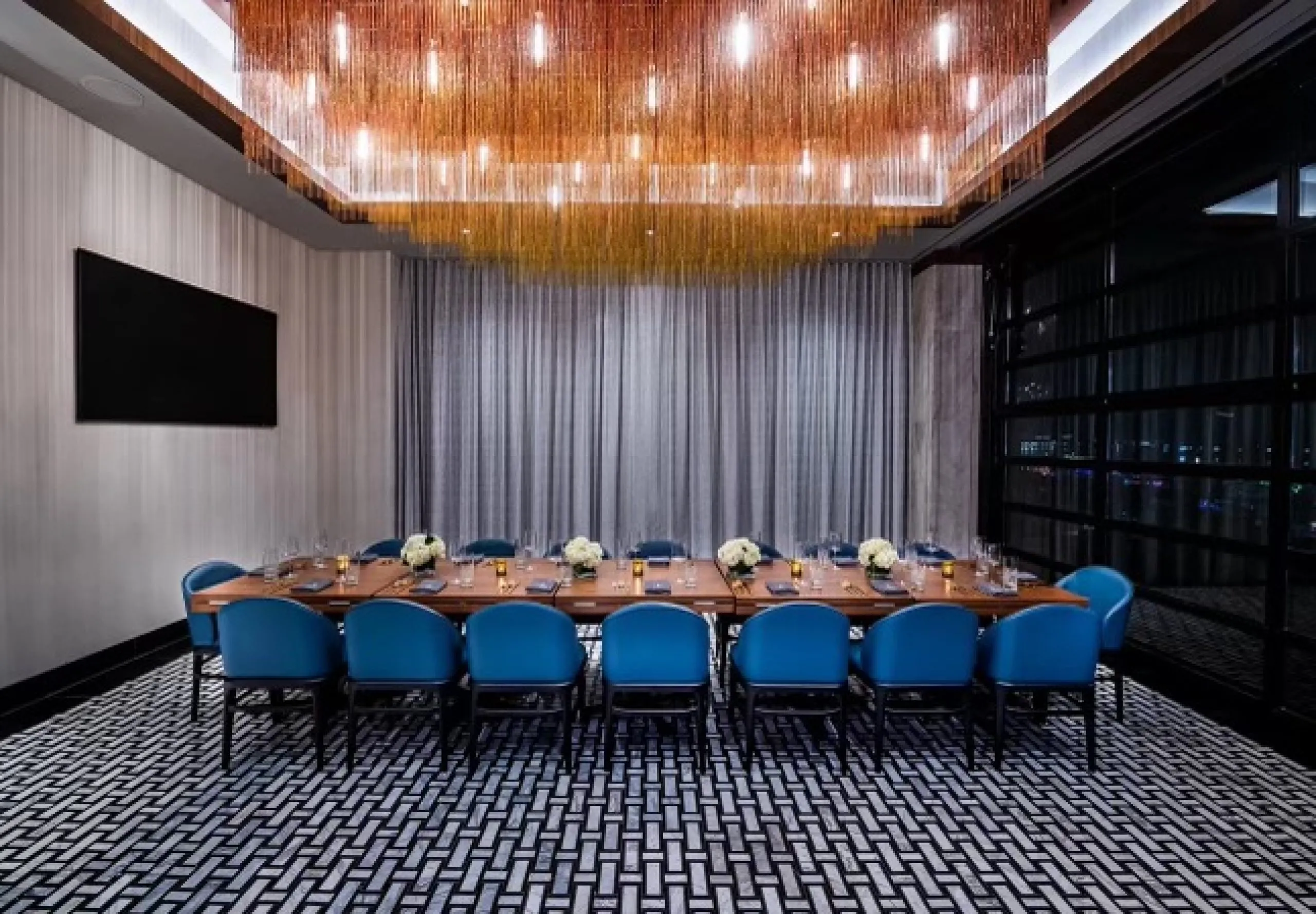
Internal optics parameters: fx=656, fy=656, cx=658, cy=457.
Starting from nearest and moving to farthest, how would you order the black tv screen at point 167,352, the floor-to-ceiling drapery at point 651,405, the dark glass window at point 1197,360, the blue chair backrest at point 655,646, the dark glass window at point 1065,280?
the blue chair backrest at point 655,646
the dark glass window at point 1197,360
the black tv screen at point 167,352
the dark glass window at point 1065,280
the floor-to-ceiling drapery at point 651,405

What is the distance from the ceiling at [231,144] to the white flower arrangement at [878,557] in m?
3.14

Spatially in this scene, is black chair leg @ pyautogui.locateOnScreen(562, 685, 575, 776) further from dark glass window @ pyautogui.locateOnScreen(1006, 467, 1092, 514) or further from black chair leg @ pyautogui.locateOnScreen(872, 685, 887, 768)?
dark glass window @ pyautogui.locateOnScreen(1006, 467, 1092, 514)

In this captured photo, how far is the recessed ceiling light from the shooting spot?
156 inches

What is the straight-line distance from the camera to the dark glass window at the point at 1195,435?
3.93 metres

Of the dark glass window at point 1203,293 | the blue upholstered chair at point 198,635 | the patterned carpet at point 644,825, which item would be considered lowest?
the patterned carpet at point 644,825

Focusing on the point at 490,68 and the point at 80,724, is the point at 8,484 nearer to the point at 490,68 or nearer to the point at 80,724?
the point at 80,724

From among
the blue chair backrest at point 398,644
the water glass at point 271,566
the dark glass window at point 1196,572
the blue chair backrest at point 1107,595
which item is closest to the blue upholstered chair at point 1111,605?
the blue chair backrest at point 1107,595

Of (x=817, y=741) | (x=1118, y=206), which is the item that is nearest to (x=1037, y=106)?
(x=1118, y=206)

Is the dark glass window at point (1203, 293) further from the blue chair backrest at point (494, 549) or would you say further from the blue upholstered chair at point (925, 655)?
the blue chair backrest at point (494, 549)

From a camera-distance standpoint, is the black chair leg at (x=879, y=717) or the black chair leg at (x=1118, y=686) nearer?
the black chair leg at (x=879, y=717)

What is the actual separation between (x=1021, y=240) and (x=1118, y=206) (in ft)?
3.94

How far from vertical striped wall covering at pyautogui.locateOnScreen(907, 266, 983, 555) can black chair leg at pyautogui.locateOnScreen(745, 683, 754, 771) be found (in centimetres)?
451

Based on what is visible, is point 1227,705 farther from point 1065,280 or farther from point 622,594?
point 622,594

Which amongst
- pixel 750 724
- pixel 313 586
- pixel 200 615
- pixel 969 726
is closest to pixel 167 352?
pixel 200 615
